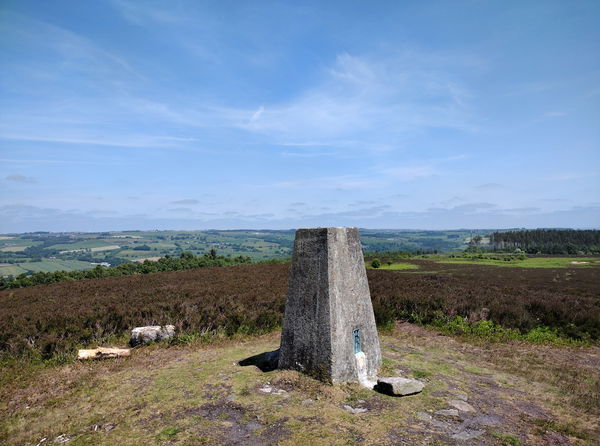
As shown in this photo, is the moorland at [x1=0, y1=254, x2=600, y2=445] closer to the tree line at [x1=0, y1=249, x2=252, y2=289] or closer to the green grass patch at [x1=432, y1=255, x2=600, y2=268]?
the tree line at [x1=0, y1=249, x2=252, y2=289]

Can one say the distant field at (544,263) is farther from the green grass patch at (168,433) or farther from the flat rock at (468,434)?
the green grass patch at (168,433)

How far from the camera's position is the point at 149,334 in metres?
10.2

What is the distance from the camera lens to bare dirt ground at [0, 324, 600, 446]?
15.8 ft

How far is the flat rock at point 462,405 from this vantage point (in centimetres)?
555

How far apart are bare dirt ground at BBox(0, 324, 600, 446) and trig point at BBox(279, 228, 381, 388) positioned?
0.38m

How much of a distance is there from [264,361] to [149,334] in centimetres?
452

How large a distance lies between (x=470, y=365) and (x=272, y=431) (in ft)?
18.5

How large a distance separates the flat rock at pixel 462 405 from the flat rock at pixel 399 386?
0.57m

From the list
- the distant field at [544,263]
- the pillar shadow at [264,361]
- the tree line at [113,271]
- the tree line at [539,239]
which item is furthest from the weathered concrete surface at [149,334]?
the tree line at [539,239]

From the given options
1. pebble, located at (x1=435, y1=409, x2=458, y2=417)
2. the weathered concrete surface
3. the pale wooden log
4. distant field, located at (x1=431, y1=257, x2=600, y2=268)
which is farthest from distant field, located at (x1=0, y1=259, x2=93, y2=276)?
pebble, located at (x1=435, y1=409, x2=458, y2=417)

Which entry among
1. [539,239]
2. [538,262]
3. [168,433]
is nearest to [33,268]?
[168,433]

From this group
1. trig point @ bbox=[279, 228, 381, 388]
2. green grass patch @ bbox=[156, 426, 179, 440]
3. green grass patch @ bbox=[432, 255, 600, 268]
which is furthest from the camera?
green grass patch @ bbox=[432, 255, 600, 268]

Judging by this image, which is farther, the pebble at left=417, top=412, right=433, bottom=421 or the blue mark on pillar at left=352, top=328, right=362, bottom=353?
the blue mark on pillar at left=352, top=328, right=362, bottom=353

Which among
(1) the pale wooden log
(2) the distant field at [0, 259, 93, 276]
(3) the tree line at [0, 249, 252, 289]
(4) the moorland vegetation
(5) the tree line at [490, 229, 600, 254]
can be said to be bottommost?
(2) the distant field at [0, 259, 93, 276]
